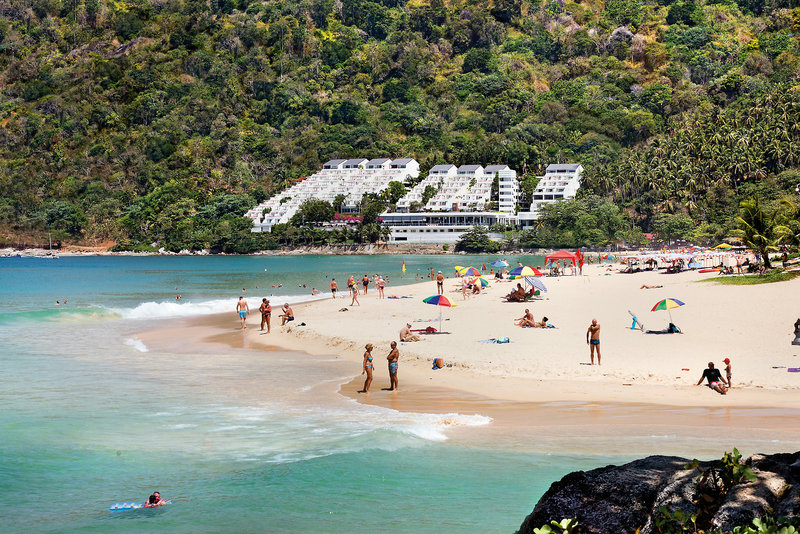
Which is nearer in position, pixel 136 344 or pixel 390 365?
pixel 390 365

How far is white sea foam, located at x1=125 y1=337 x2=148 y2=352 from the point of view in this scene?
98.2 feet

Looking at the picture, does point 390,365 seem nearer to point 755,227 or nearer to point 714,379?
point 714,379

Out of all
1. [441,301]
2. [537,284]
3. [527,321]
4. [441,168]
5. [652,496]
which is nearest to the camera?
[652,496]

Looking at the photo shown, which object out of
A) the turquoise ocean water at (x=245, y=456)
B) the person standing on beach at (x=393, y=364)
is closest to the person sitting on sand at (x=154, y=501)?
the turquoise ocean water at (x=245, y=456)

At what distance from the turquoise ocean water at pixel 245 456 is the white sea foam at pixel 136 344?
407cm

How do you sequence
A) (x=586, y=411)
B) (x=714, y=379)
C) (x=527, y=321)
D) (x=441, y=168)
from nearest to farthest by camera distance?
(x=586, y=411), (x=714, y=379), (x=527, y=321), (x=441, y=168)

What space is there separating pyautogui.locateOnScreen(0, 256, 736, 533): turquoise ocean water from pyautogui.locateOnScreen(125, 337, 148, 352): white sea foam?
4066mm

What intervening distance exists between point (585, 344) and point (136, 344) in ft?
55.6

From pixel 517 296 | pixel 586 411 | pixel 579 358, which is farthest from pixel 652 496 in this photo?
pixel 517 296

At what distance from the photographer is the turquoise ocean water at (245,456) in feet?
39.2

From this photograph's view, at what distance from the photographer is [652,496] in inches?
255

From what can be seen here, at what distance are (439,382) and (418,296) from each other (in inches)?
1031

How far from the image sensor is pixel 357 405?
1902 cm

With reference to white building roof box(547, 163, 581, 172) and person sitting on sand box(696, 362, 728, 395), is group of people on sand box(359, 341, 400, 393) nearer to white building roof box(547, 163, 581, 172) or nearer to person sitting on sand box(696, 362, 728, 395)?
person sitting on sand box(696, 362, 728, 395)
